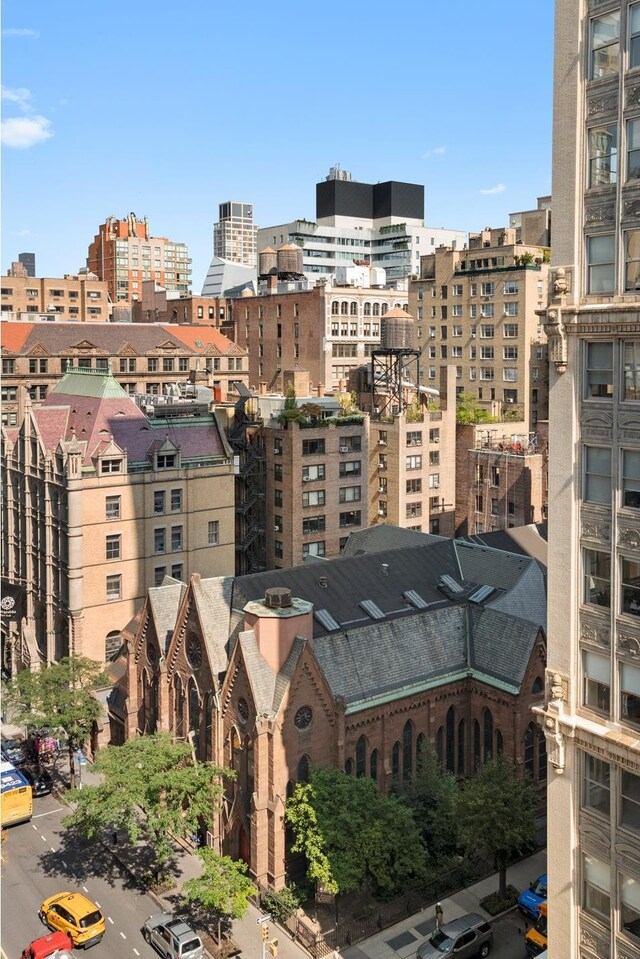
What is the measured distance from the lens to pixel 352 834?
47031 millimetres

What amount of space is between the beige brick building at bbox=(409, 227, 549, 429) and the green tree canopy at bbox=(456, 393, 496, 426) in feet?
8.20

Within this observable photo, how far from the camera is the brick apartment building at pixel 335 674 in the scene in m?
49.9

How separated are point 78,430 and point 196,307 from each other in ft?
259

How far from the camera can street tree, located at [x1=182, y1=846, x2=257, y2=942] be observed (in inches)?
1740

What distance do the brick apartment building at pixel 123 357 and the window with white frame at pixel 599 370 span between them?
8334 cm

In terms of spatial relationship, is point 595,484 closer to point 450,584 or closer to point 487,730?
point 487,730

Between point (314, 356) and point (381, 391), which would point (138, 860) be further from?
point (314, 356)

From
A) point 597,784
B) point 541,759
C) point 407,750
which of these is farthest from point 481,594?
point 597,784

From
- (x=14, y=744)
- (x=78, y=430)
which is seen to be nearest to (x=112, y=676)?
(x=14, y=744)

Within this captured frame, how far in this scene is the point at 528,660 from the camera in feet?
184

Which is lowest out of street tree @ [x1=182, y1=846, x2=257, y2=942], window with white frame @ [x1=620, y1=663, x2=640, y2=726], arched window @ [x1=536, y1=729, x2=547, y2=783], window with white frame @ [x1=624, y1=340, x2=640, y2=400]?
street tree @ [x1=182, y1=846, x2=257, y2=942]

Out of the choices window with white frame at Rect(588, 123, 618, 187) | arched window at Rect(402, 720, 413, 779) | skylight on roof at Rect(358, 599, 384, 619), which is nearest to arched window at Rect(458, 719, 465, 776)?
arched window at Rect(402, 720, 413, 779)

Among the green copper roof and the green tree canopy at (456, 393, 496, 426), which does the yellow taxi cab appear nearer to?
the green copper roof

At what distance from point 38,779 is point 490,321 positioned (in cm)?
8179
